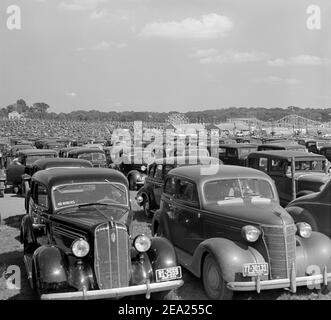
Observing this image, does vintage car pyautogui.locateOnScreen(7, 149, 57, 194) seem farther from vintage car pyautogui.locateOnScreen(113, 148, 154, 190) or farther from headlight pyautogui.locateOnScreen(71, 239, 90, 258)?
headlight pyautogui.locateOnScreen(71, 239, 90, 258)

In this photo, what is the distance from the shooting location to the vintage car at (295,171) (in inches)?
469

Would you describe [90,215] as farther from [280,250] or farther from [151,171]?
[151,171]

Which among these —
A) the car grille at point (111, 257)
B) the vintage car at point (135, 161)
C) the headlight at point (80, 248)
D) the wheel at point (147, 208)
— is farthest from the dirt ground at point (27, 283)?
the vintage car at point (135, 161)

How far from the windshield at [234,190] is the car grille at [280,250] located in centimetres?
123

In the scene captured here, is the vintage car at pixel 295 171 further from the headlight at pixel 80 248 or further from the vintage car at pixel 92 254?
the headlight at pixel 80 248

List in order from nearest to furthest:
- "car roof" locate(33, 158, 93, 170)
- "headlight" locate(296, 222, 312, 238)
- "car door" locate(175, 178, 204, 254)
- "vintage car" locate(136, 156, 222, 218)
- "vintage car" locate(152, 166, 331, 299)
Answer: "vintage car" locate(152, 166, 331, 299), "headlight" locate(296, 222, 312, 238), "car door" locate(175, 178, 204, 254), "vintage car" locate(136, 156, 222, 218), "car roof" locate(33, 158, 93, 170)

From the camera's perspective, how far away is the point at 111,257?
18.9ft

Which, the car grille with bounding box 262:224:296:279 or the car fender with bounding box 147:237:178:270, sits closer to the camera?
the car fender with bounding box 147:237:178:270

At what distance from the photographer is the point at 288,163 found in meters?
12.3

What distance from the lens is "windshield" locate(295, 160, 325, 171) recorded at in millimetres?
12688

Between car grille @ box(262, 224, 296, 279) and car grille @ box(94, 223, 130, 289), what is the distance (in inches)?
74.9

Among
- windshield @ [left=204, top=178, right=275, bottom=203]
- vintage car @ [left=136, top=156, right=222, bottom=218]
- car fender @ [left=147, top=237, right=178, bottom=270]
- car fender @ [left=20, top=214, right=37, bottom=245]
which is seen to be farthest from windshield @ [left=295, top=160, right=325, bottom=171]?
car fender @ [left=20, top=214, right=37, bottom=245]

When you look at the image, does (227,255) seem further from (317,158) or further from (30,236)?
(317,158)
